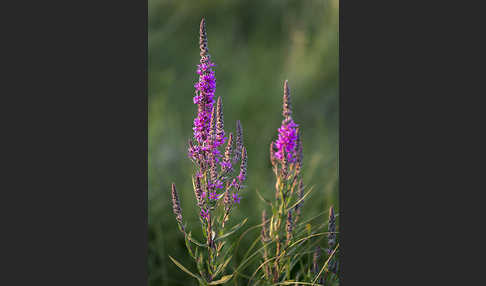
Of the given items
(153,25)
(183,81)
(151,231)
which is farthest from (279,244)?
(153,25)

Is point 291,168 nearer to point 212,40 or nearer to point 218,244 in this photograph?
point 218,244

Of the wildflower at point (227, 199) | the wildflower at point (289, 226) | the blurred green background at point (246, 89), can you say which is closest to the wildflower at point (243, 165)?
the wildflower at point (227, 199)

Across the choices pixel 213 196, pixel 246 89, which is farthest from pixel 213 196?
pixel 246 89

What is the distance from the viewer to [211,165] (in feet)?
9.48

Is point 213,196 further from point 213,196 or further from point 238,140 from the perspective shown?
point 238,140

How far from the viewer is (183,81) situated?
657 cm

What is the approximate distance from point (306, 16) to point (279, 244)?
17.0ft

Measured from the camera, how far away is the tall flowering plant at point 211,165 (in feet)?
9.18

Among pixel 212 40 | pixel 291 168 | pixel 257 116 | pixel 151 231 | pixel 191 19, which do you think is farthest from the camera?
pixel 212 40

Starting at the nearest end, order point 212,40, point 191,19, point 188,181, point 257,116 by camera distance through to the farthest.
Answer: point 188,181 < point 257,116 < point 191,19 < point 212,40

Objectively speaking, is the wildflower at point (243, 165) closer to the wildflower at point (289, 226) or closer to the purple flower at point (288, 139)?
the purple flower at point (288, 139)

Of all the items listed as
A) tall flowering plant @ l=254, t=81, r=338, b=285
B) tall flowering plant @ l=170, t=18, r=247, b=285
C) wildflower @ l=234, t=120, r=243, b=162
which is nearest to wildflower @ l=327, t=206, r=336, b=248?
tall flowering plant @ l=254, t=81, r=338, b=285

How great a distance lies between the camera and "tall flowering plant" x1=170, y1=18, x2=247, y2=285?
280cm

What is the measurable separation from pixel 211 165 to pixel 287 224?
761 mm
